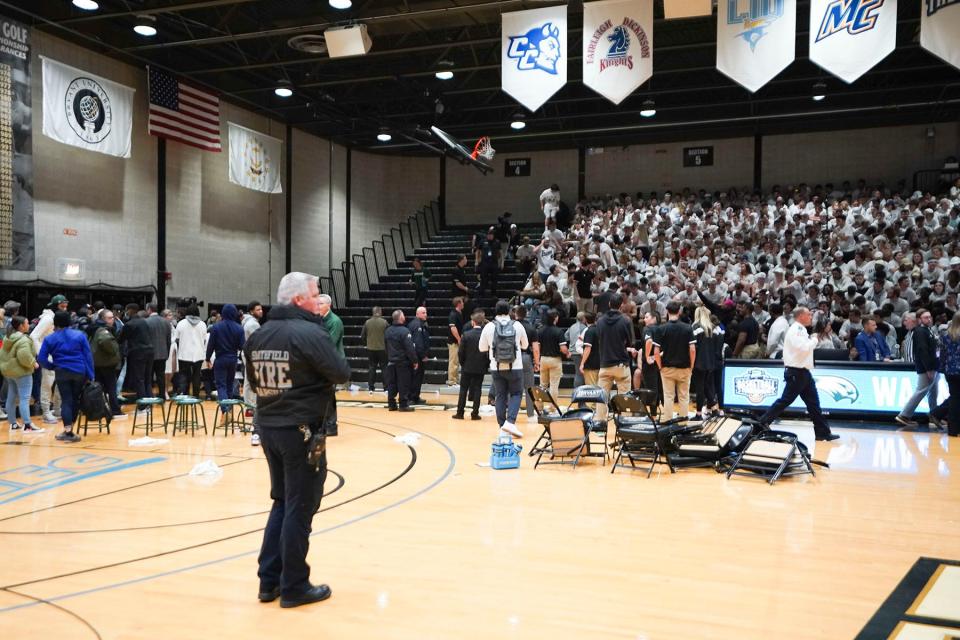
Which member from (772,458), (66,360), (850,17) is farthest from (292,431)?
(850,17)

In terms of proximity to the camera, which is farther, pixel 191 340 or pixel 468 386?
pixel 191 340

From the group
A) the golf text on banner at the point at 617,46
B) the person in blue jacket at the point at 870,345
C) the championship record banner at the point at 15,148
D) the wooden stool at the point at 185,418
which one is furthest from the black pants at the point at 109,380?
the person in blue jacket at the point at 870,345

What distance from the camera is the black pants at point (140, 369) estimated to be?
38.9 feet

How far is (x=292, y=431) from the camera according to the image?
3.79 metres

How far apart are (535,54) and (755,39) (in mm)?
2934

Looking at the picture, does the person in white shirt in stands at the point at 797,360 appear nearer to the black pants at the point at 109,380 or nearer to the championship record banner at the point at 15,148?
the black pants at the point at 109,380

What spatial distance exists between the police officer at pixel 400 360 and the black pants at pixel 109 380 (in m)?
3.89

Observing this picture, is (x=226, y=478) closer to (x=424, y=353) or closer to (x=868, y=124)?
(x=424, y=353)

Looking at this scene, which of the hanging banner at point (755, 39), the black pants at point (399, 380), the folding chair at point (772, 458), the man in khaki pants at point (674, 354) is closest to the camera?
the folding chair at point (772, 458)

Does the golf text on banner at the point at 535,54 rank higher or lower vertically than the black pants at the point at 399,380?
higher

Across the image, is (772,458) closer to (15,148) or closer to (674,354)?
(674,354)

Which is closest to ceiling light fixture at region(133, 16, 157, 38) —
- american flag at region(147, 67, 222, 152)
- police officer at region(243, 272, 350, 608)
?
american flag at region(147, 67, 222, 152)

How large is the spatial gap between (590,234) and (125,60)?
10490 millimetres

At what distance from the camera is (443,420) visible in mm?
11289
